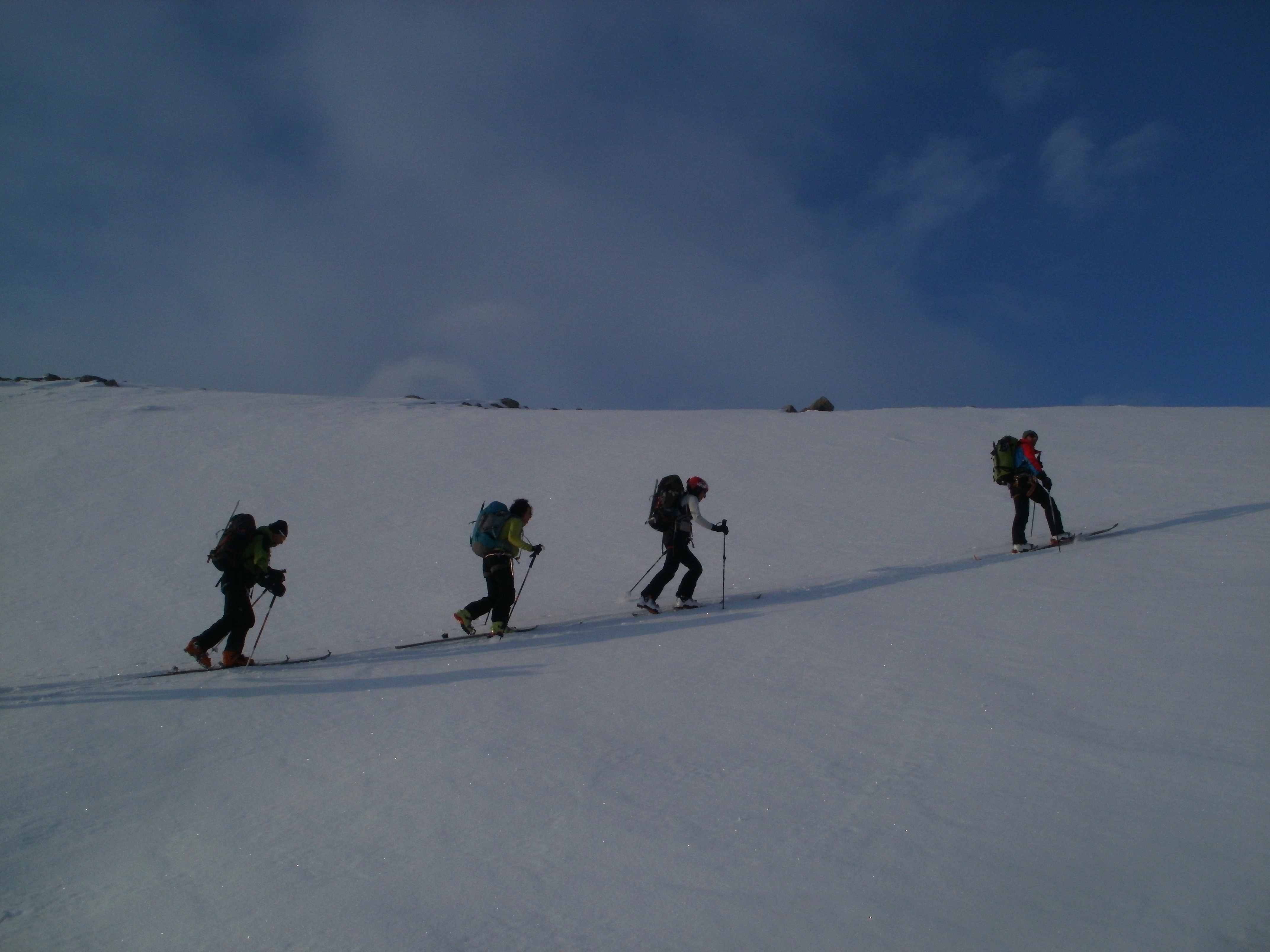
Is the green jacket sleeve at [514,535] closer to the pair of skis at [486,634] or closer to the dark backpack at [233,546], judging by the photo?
the pair of skis at [486,634]

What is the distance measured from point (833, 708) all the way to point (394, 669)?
11.0 ft

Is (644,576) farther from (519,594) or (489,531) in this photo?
(489,531)

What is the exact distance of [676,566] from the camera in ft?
24.9

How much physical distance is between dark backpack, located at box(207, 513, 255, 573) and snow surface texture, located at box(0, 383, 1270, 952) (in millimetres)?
935

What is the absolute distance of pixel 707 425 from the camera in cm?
1975

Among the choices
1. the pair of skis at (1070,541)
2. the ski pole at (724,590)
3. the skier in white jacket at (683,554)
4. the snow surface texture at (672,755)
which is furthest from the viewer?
the pair of skis at (1070,541)

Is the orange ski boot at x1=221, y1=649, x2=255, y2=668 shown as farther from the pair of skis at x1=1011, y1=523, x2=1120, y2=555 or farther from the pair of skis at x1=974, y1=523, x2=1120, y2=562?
the pair of skis at x1=1011, y1=523, x2=1120, y2=555

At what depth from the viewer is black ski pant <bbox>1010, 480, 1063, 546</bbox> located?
29.3 feet

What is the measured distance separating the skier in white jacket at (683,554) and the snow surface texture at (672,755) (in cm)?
45

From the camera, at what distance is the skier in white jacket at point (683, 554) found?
7520mm

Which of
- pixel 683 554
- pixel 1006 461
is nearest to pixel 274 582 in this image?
pixel 683 554

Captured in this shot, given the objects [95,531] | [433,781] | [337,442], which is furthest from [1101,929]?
[337,442]

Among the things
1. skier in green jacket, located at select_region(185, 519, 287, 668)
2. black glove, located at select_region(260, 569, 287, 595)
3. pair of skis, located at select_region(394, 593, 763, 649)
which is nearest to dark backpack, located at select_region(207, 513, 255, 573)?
skier in green jacket, located at select_region(185, 519, 287, 668)

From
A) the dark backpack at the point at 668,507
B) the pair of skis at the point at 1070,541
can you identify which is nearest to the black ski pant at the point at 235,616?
the dark backpack at the point at 668,507
